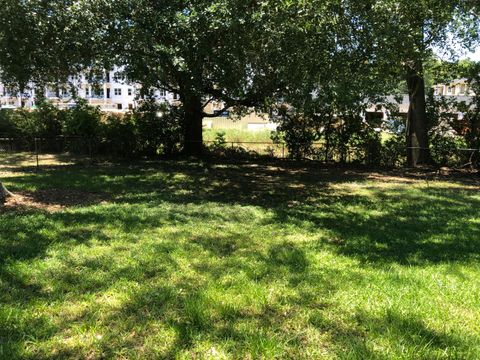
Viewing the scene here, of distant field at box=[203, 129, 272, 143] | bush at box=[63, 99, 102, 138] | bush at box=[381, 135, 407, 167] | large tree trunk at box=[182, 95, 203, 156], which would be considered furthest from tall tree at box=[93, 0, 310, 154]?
bush at box=[63, 99, 102, 138]

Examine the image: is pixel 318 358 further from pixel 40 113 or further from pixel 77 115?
pixel 40 113

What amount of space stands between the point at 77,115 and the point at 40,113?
105 inches

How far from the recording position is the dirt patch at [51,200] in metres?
7.57

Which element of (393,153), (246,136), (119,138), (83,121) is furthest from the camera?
(246,136)

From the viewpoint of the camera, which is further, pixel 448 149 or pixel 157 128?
pixel 157 128

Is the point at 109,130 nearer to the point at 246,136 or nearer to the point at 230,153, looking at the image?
the point at 230,153

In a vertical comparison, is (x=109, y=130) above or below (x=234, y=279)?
above

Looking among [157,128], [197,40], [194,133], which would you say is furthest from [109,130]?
[197,40]

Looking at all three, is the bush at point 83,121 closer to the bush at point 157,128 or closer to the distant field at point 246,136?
the bush at point 157,128

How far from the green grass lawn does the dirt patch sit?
0.05m

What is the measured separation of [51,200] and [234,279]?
529 centimetres

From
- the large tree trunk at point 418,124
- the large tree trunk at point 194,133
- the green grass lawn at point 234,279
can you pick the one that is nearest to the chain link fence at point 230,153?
the large tree trunk at point 194,133

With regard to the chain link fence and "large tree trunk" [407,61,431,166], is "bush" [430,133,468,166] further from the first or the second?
"large tree trunk" [407,61,431,166]

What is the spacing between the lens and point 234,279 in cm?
Answer: 437
